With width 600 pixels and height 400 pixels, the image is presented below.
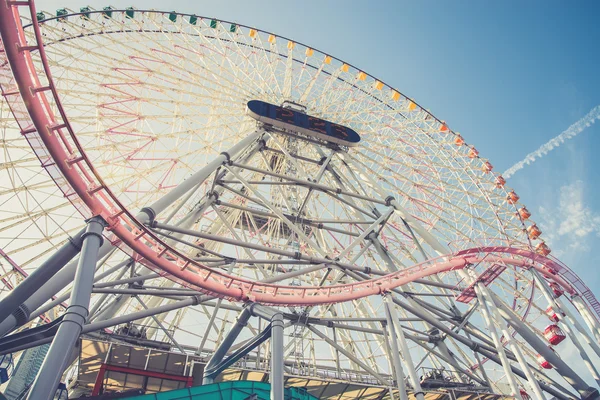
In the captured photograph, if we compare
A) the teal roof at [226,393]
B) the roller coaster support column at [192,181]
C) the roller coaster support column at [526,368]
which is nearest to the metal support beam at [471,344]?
the roller coaster support column at [526,368]

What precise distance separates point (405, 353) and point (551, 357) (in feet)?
19.4

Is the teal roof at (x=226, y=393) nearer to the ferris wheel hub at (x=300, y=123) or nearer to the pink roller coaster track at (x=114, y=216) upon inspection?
the pink roller coaster track at (x=114, y=216)

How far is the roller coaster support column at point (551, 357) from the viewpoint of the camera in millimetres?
14547

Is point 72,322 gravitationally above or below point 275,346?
below

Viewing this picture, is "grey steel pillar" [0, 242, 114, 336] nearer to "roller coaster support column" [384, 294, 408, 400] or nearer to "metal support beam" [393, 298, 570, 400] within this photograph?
"roller coaster support column" [384, 294, 408, 400]

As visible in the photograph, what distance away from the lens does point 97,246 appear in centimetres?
945

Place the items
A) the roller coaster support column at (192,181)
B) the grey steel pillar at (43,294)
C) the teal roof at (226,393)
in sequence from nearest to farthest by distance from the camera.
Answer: the grey steel pillar at (43,294) < the teal roof at (226,393) < the roller coaster support column at (192,181)

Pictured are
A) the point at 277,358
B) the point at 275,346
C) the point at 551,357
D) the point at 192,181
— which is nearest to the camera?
the point at 277,358

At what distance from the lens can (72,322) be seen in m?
7.91

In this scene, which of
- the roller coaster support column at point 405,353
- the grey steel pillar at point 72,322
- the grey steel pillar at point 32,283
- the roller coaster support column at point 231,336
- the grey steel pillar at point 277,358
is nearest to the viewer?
the grey steel pillar at point 72,322

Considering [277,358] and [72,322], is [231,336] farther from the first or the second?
[72,322]

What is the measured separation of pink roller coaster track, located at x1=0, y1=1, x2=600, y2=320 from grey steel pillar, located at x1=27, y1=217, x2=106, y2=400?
928mm

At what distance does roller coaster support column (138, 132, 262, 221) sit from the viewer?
13.3 metres

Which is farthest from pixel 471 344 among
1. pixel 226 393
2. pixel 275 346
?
pixel 226 393
